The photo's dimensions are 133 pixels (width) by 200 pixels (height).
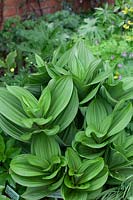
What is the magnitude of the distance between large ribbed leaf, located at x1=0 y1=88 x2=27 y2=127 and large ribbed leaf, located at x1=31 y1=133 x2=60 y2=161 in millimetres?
110

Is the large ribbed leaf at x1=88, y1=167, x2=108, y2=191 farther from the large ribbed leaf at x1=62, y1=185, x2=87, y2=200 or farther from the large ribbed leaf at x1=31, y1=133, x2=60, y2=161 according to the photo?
the large ribbed leaf at x1=31, y1=133, x2=60, y2=161

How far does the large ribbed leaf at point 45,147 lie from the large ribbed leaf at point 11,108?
0.36 ft

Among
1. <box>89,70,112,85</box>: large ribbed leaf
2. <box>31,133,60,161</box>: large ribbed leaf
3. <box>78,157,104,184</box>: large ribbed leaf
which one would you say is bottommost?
<box>78,157,104,184</box>: large ribbed leaf

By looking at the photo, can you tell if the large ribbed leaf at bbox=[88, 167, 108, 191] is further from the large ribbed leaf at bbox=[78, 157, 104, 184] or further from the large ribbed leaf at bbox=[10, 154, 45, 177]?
the large ribbed leaf at bbox=[10, 154, 45, 177]

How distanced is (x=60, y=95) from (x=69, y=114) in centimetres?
10

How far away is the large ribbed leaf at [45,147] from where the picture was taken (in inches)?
77.3

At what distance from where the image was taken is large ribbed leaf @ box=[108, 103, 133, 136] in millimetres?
1918

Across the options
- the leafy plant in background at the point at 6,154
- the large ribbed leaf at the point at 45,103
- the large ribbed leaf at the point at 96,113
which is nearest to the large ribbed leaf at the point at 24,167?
the leafy plant in background at the point at 6,154

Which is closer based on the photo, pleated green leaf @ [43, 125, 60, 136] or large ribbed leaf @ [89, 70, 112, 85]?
pleated green leaf @ [43, 125, 60, 136]

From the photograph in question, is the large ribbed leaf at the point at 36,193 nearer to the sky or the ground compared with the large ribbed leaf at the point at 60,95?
nearer to the ground

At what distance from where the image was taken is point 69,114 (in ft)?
6.54

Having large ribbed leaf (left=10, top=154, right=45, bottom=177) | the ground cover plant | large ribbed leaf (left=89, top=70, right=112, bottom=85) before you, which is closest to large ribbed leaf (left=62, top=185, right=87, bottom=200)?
the ground cover plant

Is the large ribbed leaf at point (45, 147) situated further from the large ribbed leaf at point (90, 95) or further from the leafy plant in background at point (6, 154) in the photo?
the large ribbed leaf at point (90, 95)

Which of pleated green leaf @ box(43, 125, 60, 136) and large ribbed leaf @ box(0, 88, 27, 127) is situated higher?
large ribbed leaf @ box(0, 88, 27, 127)
